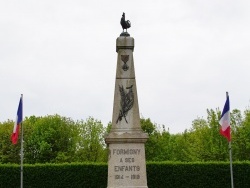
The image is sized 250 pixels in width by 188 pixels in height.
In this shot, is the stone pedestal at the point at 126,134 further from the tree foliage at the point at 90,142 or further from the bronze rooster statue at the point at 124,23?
the tree foliage at the point at 90,142

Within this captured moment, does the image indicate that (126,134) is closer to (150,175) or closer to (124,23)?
(124,23)

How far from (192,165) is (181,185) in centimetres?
137

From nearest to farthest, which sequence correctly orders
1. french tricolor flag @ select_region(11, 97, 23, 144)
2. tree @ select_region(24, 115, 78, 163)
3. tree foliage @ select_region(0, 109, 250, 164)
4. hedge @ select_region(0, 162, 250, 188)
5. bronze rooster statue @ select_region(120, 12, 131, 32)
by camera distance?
bronze rooster statue @ select_region(120, 12, 131, 32), french tricolor flag @ select_region(11, 97, 23, 144), hedge @ select_region(0, 162, 250, 188), tree foliage @ select_region(0, 109, 250, 164), tree @ select_region(24, 115, 78, 163)

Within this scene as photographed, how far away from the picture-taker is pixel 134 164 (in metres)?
16.8

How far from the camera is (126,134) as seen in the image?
1689cm

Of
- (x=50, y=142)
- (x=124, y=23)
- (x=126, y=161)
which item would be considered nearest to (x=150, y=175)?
(x=126, y=161)

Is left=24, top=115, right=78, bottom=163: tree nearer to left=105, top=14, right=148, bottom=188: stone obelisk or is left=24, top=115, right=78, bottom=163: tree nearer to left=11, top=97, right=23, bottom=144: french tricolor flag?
left=11, top=97, right=23, bottom=144: french tricolor flag

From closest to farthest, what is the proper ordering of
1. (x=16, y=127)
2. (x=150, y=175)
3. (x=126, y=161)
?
(x=126, y=161)
(x=16, y=127)
(x=150, y=175)

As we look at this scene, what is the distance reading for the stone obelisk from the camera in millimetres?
16734

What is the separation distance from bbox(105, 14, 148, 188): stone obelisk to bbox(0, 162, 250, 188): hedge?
44.9ft

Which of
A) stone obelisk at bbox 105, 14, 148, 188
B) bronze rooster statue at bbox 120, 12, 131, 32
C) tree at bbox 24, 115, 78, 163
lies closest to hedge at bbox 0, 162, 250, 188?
stone obelisk at bbox 105, 14, 148, 188

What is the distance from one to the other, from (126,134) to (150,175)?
13980mm

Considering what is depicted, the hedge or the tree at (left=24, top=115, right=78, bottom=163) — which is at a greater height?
the tree at (left=24, top=115, right=78, bottom=163)

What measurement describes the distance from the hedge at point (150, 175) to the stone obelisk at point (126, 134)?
13.7 m
